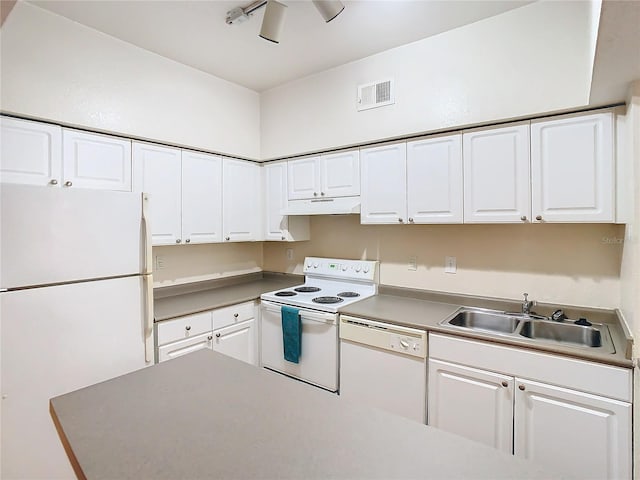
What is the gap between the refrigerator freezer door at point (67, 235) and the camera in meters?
1.61

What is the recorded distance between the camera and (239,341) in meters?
2.88

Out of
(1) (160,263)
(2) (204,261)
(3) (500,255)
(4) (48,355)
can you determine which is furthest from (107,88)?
(3) (500,255)

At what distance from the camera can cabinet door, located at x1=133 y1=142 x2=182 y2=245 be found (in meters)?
2.55

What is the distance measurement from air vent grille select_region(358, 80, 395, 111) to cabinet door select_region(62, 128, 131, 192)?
1.76 meters

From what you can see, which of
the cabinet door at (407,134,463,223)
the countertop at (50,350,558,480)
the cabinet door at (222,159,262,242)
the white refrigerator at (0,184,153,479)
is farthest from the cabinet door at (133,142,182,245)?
the cabinet door at (407,134,463,223)

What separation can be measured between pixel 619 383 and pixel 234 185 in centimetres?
295

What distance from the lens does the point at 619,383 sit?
1582mm

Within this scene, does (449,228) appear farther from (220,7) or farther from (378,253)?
(220,7)

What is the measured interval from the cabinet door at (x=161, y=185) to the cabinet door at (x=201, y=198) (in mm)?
54

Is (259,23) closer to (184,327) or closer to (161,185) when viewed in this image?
(161,185)

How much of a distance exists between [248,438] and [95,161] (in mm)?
2139

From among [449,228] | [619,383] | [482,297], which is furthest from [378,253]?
[619,383]

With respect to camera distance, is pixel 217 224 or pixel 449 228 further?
pixel 217 224

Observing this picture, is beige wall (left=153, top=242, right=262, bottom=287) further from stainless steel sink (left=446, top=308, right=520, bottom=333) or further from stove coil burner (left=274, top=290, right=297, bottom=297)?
stainless steel sink (left=446, top=308, right=520, bottom=333)
